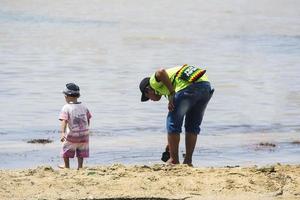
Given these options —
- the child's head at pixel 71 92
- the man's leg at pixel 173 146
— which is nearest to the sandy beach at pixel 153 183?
the man's leg at pixel 173 146

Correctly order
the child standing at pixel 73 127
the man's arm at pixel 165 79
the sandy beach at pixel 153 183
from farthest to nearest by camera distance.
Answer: the child standing at pixel 73 127
the man's arm at pixel 165 79
the sandy beach at pixel 153 183

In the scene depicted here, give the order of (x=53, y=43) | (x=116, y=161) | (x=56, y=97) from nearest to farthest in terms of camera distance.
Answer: (x=116, y=161)
(x=56, y=97)
(x=53, y=43)

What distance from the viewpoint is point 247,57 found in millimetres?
A: 26859

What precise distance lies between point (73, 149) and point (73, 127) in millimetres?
264

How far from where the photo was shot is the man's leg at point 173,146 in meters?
10.7

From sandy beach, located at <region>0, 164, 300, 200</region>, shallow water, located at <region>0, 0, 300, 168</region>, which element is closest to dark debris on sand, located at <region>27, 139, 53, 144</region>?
shallow water, located at <region>0, 0, 300, 168</region>

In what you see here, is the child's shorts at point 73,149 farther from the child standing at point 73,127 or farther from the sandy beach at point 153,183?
the sandy beach at point 153,183

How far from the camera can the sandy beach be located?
362 inches

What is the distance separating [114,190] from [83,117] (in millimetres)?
1716

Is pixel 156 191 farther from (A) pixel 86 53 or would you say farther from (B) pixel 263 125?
(A) pixel 86 53

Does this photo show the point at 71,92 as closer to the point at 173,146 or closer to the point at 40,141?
the point at 173,146

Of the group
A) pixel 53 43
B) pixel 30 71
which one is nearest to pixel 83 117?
pixel 30 71

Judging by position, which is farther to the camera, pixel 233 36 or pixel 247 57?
pixel 233 36

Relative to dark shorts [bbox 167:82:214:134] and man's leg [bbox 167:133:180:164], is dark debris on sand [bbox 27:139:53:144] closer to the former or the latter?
man's leg [bbox 167:133:180:164]
